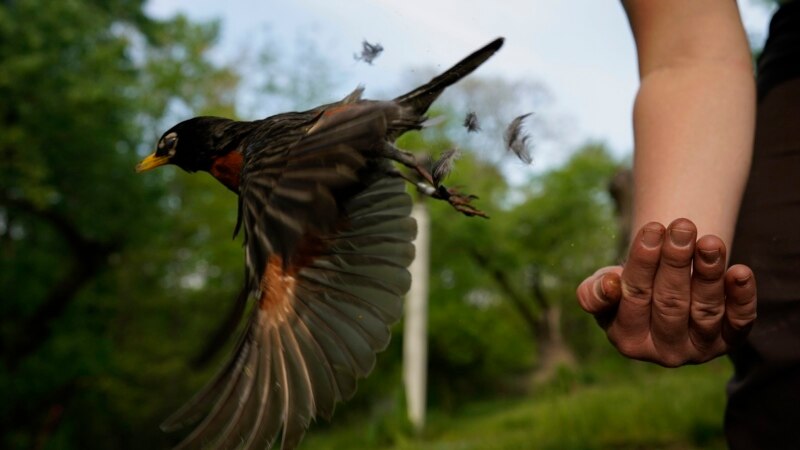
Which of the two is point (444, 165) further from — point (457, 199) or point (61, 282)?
point (61, 282)

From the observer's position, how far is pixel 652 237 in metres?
0.99

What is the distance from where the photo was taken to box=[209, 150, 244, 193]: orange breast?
4.87ft

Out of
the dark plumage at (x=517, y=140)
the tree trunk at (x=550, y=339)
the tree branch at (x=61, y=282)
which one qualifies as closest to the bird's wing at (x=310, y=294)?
the dark plumage at (x=517, y=140)

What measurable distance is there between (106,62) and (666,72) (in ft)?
38.3

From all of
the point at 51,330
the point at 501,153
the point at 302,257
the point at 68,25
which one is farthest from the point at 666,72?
the point at 51,330

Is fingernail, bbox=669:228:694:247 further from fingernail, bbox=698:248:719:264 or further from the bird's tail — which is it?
the bird's tail

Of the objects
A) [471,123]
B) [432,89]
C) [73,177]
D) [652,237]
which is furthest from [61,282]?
[652,237]

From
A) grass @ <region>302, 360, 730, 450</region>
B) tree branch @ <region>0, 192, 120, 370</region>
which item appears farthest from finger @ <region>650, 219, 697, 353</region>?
tree branch @ <region>0, 192, 120, 370</region>

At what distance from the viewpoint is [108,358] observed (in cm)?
1688

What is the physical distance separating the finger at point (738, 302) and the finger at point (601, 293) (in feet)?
0.46

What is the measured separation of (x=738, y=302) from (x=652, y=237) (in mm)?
147

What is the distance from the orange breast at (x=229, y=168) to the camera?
1.49 meters

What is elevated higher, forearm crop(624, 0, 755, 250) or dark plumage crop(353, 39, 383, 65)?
dark plumage crop(353, 39, 383, 65)

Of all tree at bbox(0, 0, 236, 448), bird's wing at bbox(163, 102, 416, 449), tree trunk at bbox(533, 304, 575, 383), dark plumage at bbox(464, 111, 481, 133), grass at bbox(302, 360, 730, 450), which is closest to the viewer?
bird's wing at bbox(163, 102, 416, 449)
